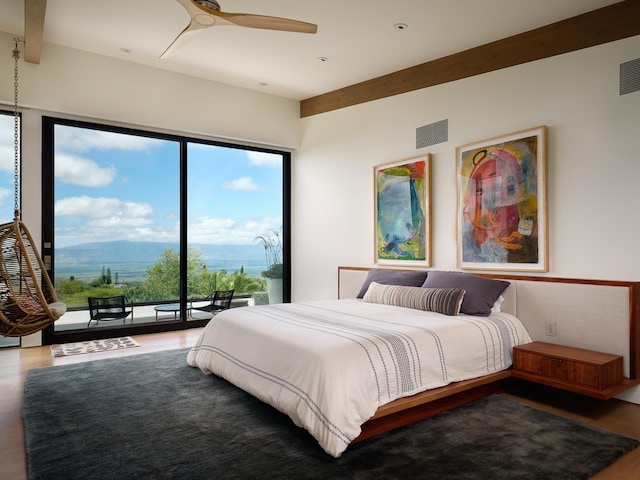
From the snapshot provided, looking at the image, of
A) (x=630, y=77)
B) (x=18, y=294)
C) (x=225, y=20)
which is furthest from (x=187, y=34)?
(x=630, y=77)

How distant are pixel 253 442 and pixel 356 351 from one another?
0.76 metres

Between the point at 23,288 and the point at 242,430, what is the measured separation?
6.70 ft

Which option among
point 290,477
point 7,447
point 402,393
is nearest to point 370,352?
point 402,393

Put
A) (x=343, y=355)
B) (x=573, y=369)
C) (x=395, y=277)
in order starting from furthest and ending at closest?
(x=395, y=277)
(x=573, y=369)
(x=343, y=355)

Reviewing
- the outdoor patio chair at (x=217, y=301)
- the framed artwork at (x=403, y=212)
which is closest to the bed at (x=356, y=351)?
the framed artwork at (x=403, y=212)

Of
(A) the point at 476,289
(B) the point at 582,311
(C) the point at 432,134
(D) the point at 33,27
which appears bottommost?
(B) the point at 582,311

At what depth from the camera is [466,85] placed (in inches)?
172

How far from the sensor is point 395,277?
4516 mm

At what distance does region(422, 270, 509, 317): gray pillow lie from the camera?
3.63 m

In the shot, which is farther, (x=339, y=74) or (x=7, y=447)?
(x=339, y=74)

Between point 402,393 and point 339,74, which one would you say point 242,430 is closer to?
point 402,393

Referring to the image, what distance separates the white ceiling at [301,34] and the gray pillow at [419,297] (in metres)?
2.31

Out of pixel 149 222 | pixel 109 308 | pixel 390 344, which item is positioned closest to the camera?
pixel 390 344

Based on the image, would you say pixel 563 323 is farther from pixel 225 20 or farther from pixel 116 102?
pixel 116 102
